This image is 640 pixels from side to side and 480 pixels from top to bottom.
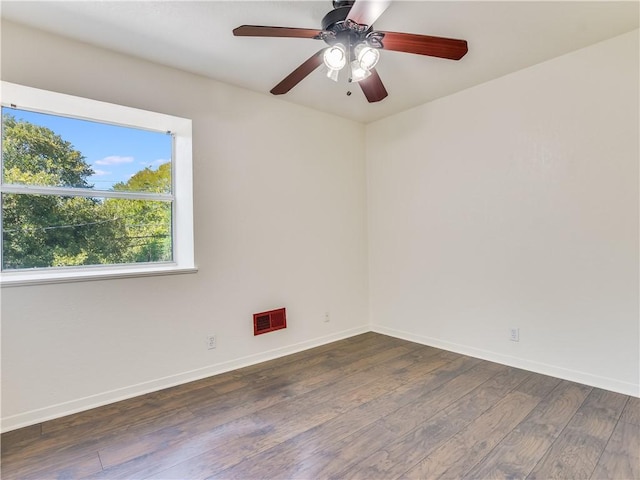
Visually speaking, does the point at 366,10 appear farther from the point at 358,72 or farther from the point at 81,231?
the point at 81,231

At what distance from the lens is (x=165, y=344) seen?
2689 millimetres

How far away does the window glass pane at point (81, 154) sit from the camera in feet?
7.68

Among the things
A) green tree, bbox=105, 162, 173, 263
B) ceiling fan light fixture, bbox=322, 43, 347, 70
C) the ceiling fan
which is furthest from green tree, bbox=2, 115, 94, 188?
ceiling fan light fixture, bbox=322, 43, 347, 70

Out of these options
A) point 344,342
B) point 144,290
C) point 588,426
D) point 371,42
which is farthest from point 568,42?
point 144,290

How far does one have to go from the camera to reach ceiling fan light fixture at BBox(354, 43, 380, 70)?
184 cm

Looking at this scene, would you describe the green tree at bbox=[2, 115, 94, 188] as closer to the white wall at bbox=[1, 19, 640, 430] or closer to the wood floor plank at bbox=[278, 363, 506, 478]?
the white wall at bbox=[1, 19, 640, 430]

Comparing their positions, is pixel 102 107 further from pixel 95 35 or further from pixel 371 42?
pixel 371 42

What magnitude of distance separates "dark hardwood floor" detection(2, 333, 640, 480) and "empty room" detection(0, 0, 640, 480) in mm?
16

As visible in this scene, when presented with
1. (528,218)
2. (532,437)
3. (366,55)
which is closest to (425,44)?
(366,55)

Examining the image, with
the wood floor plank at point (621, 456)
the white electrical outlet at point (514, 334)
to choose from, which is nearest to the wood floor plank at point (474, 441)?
the wood floor plank at point (621, 456)

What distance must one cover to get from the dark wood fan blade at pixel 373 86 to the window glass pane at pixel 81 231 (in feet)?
6.14

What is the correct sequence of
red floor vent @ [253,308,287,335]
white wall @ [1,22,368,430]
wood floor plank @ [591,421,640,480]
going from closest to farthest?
1. wood floor plank @ [591,421,640,480]
2. white wall @ [1,22,368,430]
3. red floor vent @ [253,308,287,335]

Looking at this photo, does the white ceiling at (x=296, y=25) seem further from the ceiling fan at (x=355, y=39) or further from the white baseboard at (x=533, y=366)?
the white baseboard at (x=533, y=366)

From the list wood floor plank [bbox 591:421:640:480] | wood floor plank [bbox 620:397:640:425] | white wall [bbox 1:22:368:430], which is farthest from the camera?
white wall [bbox 1:22:368:430]
